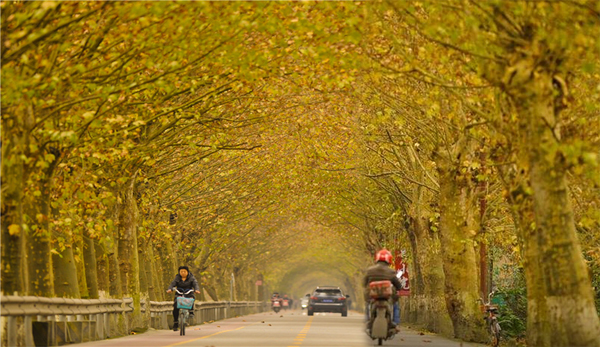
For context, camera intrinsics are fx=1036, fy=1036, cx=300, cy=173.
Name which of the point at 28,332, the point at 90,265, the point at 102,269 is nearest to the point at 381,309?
the point at 28,332

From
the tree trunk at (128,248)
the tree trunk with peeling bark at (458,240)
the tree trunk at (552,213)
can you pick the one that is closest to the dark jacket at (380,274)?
the tree trunk at (552,213)

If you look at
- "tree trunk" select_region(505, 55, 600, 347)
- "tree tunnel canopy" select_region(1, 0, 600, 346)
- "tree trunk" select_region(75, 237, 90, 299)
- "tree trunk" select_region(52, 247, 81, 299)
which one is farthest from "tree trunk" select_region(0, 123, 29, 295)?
"tree trunk" select_region(505, 55, 600, 347)

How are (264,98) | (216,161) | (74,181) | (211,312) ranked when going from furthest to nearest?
(211,312) < (216,161) < (264,98) < (74,181)

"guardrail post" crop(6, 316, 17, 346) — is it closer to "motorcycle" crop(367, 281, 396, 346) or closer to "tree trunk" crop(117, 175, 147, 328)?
"motorcycle" crop(367, 281, 396, 346)

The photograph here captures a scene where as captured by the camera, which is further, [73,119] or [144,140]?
[144,140]

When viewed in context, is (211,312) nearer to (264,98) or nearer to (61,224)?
(264,98)

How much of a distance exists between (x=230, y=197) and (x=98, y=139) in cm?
2287

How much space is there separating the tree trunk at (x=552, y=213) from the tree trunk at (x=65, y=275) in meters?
11.5

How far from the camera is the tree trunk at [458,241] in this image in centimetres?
2694

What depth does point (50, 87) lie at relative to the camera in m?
17.3

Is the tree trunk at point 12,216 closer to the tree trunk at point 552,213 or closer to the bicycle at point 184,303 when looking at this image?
the tree trunk at point 552,213

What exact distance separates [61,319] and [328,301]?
45.9m

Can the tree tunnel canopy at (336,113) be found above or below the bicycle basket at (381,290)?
above

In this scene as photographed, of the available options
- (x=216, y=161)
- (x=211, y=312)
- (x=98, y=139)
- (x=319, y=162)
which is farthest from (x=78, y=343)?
(x=211, y=312)
